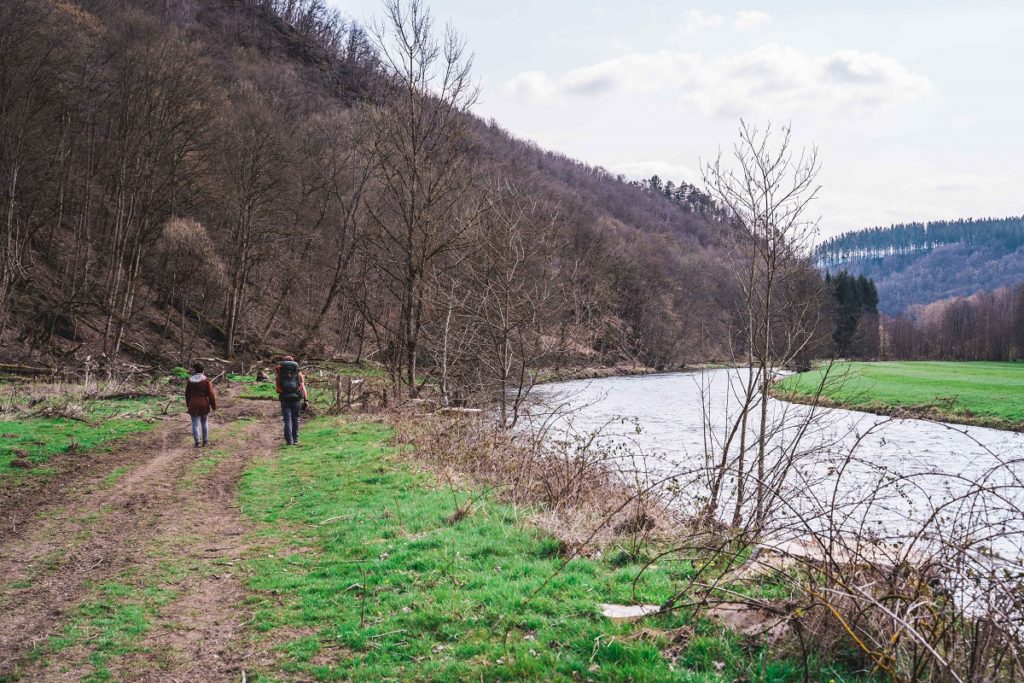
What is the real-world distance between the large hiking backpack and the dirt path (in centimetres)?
273

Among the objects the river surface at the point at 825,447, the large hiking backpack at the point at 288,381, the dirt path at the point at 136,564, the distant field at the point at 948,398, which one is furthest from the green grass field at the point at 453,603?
the distant field at the point at 948,398

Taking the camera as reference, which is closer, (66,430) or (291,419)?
(66,430)

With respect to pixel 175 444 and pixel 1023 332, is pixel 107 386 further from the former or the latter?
pixel 1023 332

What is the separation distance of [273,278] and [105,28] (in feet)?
57.5

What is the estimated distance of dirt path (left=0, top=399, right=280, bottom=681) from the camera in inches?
195

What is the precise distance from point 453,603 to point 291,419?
10.4 m

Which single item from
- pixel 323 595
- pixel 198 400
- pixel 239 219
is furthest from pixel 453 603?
pixel 239 219

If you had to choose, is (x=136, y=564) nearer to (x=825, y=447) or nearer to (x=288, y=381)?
(x=288, y=381)

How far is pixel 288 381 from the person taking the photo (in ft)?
48.6

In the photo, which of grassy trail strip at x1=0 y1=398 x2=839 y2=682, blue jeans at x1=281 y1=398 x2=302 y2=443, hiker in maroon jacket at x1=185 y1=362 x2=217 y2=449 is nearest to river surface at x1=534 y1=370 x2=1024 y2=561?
grassy trail strip at x1=0 y1=398 x2=839 y2=682

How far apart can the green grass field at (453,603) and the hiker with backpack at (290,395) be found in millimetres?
5452

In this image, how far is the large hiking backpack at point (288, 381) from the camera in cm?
1475

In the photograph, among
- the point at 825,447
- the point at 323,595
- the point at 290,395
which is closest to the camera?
the point at 323,595

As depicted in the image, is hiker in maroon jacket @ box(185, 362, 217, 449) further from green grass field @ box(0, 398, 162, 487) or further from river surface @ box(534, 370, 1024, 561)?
river surface @ box(534, 370, 1024, 561)
